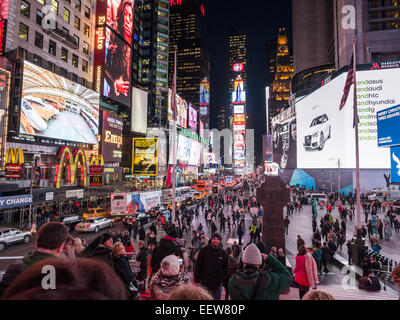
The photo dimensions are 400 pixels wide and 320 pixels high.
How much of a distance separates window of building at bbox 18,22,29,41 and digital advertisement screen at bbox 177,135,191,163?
2920cm

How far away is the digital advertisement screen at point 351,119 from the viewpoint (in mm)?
43594

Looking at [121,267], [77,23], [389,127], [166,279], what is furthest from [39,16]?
[166,279]

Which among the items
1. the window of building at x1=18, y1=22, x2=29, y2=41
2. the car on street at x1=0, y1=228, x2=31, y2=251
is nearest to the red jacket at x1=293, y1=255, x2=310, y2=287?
the car on street at x1=0, y1=228, x2=31, y2=251

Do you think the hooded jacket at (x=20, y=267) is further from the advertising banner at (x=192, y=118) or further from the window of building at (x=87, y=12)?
the advertising banner at (x=192, y=118)

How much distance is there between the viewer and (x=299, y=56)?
104500mm

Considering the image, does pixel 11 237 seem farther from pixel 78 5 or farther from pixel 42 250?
pixel 78 5

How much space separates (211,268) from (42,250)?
10.5 feet

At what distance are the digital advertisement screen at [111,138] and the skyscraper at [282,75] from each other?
143 meters

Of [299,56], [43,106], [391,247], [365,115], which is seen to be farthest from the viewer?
[299,56]

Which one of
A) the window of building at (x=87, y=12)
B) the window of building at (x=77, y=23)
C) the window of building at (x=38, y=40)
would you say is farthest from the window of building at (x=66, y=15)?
the window of building at (x=38, y=40)

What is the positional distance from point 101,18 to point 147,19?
2236 inches
